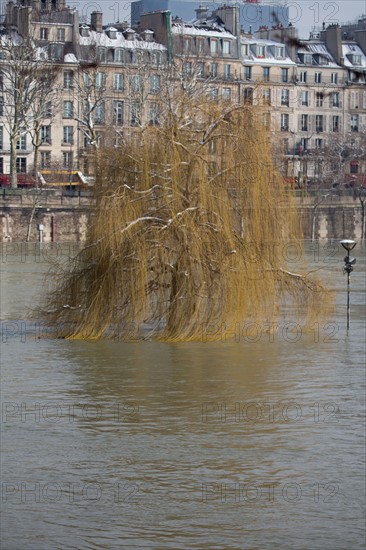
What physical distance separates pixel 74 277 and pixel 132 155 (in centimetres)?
233

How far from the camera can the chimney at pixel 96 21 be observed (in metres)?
61.6

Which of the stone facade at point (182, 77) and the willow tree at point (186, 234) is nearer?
the willow tree at point (186, 234)

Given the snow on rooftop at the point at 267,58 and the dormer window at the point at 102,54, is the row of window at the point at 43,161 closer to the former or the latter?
the dormer window at the point at 102,54

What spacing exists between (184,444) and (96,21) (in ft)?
150

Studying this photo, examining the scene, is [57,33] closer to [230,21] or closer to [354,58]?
[230,21]

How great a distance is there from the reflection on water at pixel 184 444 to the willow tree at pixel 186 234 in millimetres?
597

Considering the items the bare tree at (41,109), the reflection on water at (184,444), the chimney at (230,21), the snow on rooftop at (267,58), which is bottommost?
the reflection on water at (184,444)

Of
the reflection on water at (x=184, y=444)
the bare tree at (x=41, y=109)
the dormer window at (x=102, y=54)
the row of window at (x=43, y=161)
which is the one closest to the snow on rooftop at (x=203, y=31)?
the dormer window at (x=102, y=54)

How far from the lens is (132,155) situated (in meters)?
25.6

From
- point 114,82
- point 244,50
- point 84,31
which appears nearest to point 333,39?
point 244,50

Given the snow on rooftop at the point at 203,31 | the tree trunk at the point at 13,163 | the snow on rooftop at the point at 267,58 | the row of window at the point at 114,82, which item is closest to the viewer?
the tree trunk at the point at 13,163

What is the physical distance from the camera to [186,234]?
82.2 feet

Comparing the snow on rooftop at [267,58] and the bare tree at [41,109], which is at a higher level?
the snow on rooftop at [267,58]

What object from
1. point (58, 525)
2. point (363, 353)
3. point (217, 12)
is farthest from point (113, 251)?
point (217, 12)
